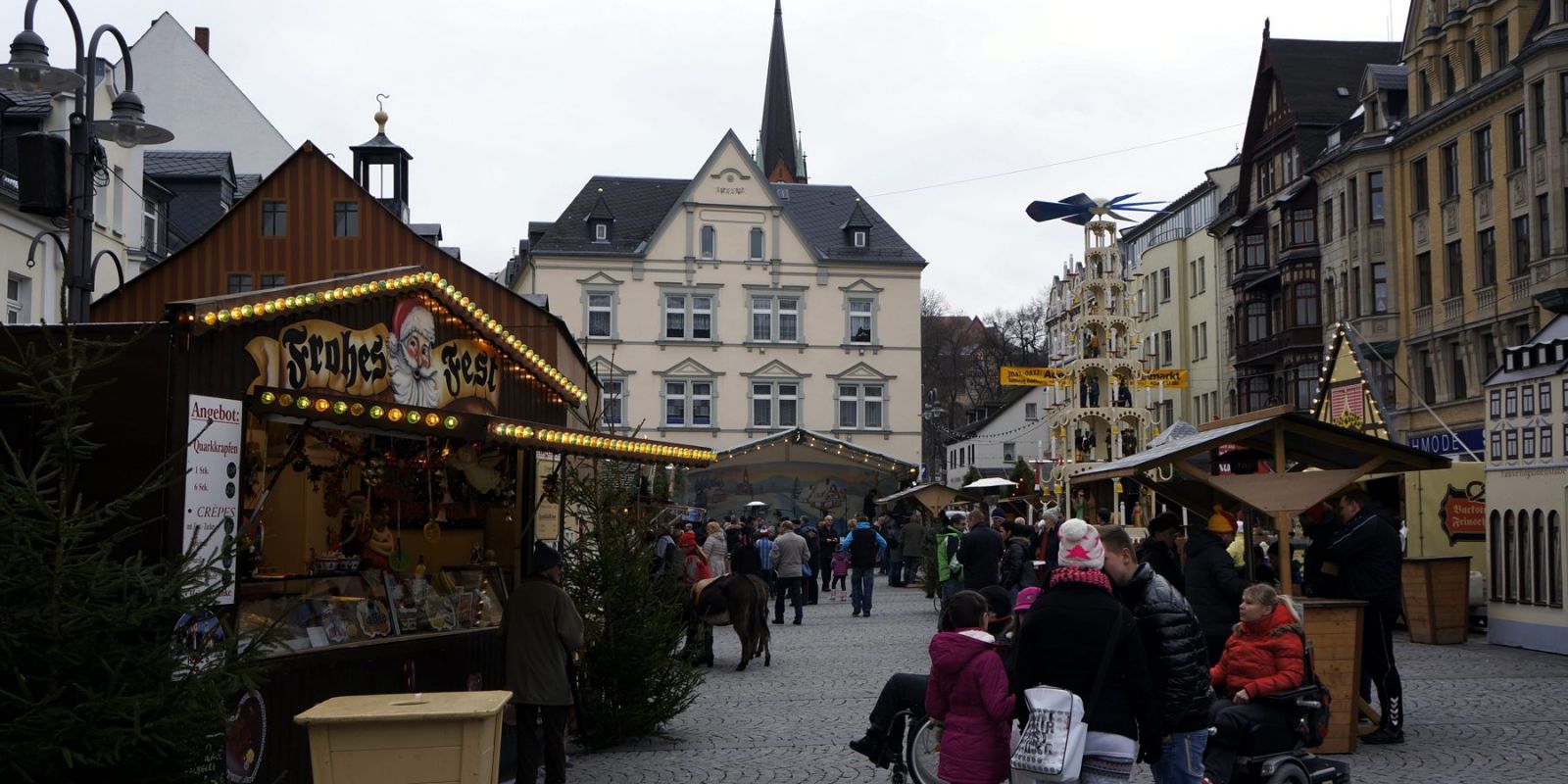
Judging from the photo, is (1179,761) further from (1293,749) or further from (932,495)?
(932,495)

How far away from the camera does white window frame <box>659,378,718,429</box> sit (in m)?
61.6

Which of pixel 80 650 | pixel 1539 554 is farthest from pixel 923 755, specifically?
pixel 1539 554

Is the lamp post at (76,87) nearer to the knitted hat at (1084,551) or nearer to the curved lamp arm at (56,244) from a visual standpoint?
the curved lamp arm at (56,244)

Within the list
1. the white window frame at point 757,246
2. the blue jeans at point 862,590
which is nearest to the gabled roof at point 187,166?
the white window frame at point 757,246

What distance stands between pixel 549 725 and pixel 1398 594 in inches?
260

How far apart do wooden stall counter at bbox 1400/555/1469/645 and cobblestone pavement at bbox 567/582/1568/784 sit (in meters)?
0.30

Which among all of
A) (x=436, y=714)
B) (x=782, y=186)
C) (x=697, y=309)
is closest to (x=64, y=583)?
(x=436, y=714)

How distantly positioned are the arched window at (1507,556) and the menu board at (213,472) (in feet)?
50.6

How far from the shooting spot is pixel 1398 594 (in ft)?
39.7

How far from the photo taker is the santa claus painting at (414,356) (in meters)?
11.2

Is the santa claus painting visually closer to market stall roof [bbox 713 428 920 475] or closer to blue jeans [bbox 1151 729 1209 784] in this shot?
blue jeans [bbox 1151 729 1209 784]

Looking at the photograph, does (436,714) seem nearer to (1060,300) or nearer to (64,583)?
(64,583)

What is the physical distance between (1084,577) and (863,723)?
7.03m

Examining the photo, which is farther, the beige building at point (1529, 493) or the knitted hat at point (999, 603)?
the beige building at point (1529, 493)
